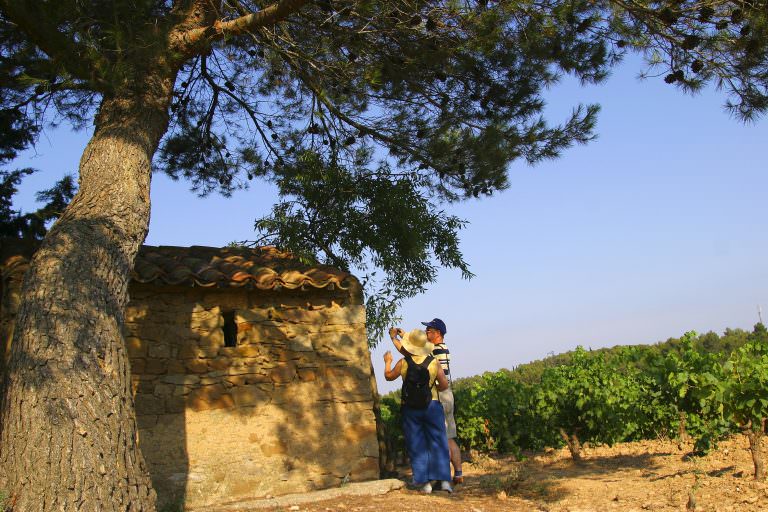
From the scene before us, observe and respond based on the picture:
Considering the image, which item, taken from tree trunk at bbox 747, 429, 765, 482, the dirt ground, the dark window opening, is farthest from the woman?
tree trunk at bbox 747, 429, 765, 482

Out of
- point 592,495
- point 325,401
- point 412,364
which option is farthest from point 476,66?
point 592,495

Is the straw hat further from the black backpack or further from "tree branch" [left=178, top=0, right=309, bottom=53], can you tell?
"tree branch" [left=178, top=0, right=309, bottom=53]

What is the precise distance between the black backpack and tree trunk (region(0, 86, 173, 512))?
2.79 m

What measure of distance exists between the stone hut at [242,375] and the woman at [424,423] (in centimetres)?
82

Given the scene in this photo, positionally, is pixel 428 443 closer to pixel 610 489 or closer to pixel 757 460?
pixel 610 489

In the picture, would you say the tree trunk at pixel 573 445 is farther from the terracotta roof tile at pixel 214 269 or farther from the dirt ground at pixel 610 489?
the terracotta roof tile at pixel 214 269

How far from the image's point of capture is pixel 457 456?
275 inches

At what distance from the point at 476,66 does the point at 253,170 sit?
367 centimetres

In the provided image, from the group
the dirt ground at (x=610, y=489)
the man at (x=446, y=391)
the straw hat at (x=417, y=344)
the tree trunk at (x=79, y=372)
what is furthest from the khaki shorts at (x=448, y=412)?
the tree trunk at (x=79, y=372)

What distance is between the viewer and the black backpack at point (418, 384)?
645 cm

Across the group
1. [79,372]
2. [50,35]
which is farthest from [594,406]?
[50,35]

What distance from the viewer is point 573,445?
8703 millimetres

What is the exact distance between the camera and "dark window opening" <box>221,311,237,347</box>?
7270 millimetres

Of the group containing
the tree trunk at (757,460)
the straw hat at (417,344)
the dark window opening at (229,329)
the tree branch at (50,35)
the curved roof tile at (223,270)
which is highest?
the tree branch at (50,35)
